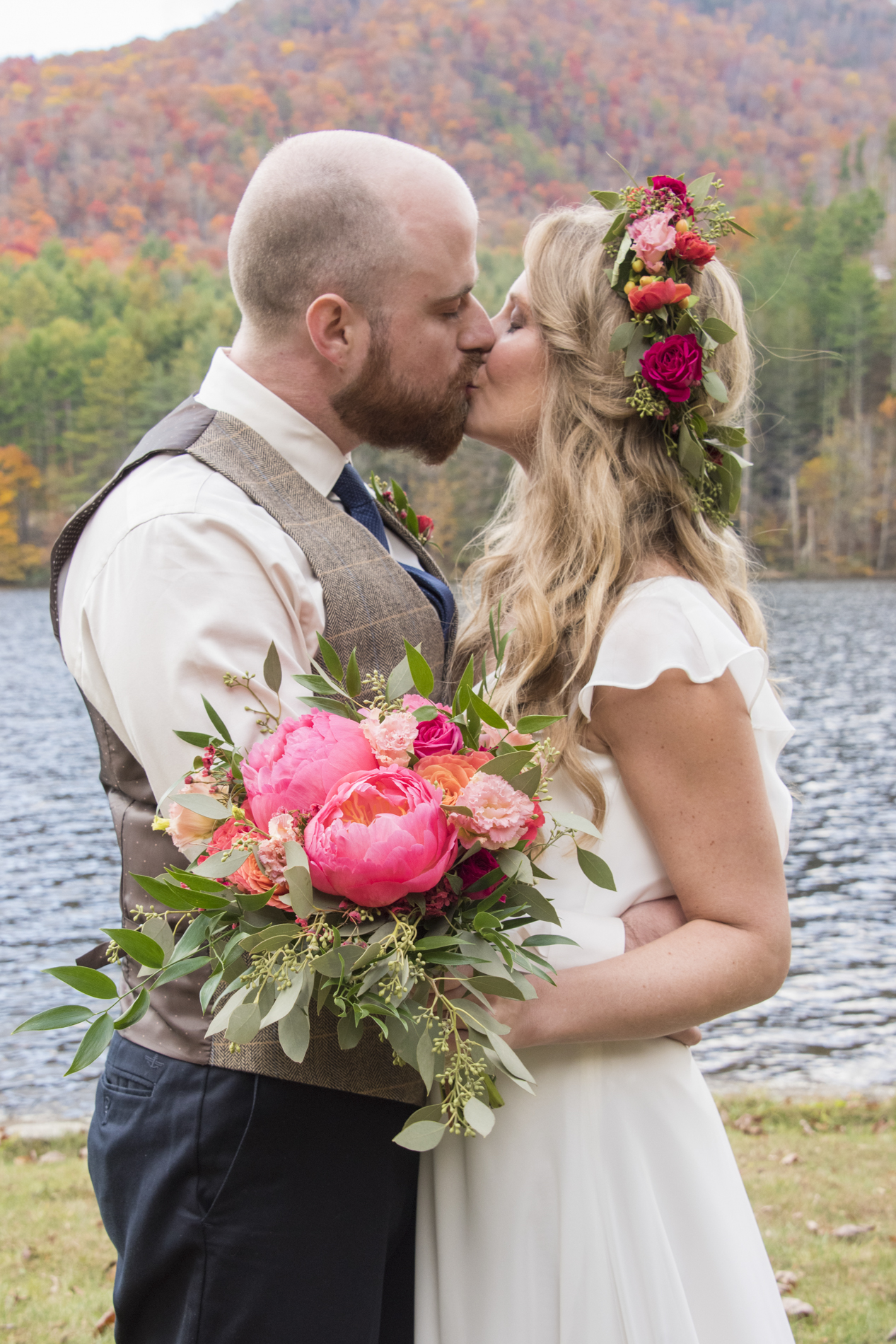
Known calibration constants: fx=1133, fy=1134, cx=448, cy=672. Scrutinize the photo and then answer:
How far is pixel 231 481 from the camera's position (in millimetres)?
2383

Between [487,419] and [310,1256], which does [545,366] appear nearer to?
[487,419]

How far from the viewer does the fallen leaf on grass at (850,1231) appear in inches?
178

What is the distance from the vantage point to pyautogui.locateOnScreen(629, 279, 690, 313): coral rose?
8.11 feet

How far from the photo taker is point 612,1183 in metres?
2.28

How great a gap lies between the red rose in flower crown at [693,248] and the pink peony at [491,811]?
1.45 m

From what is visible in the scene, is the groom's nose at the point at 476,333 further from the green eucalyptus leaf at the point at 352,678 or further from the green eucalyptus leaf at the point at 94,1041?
A: the green eucalyptus leaf at the point at 94,1041

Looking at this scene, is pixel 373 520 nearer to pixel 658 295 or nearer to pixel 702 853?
pixel 658 295

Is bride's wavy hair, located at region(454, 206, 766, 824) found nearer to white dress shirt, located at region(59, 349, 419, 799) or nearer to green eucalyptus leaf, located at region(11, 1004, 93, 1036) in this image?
white dress shirt, located at region(59, 349, 419, 799)

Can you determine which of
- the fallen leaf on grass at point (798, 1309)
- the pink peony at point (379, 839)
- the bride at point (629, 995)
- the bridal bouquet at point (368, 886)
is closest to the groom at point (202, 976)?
the bride at point (629, 995)

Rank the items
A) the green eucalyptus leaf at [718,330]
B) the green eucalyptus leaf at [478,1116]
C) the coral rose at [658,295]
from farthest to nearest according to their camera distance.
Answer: the green eucalyptus leaf at [718,330] < the coral rose at [658,295] < the green eucalyptus leaf at [478,1116]

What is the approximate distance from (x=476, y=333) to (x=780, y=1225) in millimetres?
3774

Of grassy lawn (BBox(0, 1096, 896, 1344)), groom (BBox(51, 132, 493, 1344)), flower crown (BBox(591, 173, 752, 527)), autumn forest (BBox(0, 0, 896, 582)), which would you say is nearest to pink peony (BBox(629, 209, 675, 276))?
flower crown (BBox(591, 173, 752, 527))

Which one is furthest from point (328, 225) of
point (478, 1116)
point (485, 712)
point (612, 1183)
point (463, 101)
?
point (463, 101)

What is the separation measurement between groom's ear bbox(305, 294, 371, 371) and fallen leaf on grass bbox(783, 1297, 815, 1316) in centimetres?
351
